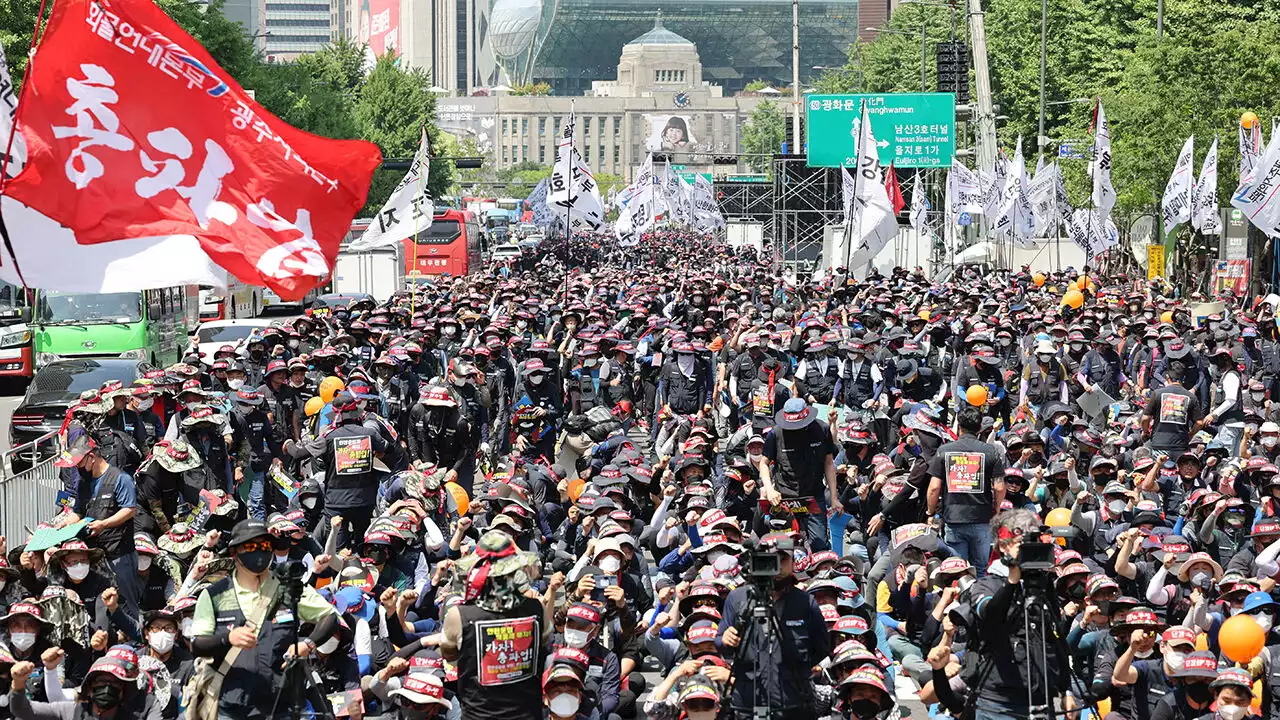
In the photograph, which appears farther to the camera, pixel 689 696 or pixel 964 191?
pixel 964 191

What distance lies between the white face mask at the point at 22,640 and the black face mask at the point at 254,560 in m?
1.54

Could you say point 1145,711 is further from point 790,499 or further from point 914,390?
point 914,390

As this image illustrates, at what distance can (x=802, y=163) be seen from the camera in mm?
65500

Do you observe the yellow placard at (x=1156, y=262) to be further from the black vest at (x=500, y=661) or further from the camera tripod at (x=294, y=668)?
the camera tripod at (x=294, y=668)

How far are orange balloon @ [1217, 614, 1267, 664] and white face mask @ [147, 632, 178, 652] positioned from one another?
190 inches

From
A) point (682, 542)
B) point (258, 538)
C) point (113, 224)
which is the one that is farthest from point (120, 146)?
point (682, 542)

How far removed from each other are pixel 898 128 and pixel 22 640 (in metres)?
47.2

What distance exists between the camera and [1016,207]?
39406 mm

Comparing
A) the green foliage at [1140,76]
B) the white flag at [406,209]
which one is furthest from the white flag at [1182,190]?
the white flag at [406,209]

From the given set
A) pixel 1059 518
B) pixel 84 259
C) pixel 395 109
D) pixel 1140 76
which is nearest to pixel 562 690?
pixel 84 259

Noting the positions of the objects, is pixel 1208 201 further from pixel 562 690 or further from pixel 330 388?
pixel 562 690

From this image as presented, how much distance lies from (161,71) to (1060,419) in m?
8.12

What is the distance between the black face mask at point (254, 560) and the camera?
26.6 feet

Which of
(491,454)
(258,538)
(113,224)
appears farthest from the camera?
(491,454)
